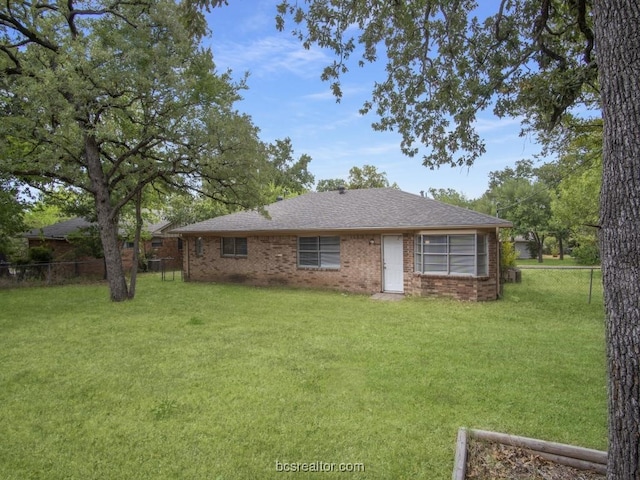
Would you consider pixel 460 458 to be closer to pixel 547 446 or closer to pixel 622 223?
pixel 547 446

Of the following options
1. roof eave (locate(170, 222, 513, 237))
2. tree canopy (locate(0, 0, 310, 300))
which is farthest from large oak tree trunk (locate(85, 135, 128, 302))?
roof eave (locate(170, 222, 513, 237))

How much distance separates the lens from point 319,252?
1473 centimetres

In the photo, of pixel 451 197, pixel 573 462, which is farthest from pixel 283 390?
pixel 451 197

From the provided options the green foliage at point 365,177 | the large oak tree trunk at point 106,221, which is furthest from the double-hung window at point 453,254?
the green foliage at point 365,177

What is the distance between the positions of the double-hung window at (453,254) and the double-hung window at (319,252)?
3.21 metres

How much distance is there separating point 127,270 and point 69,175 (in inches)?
474

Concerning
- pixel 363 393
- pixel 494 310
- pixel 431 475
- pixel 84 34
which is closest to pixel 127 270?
pixel 84 34

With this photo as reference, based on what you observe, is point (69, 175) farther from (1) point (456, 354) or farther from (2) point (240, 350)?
(1) point (456, 354)

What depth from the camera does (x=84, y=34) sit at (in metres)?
11.5

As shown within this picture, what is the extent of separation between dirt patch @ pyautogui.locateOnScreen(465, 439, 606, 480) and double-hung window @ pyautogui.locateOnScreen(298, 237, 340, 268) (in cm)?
1118

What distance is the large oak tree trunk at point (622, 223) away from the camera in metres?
2.17

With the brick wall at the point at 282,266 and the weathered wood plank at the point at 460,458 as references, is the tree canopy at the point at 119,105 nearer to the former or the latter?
the brick wall at the point at 282,266

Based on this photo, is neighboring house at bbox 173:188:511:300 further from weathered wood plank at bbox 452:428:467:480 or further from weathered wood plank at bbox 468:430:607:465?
weathered wood plank at bbox 452:428:467:480

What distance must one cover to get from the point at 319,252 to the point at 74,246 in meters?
13.9
